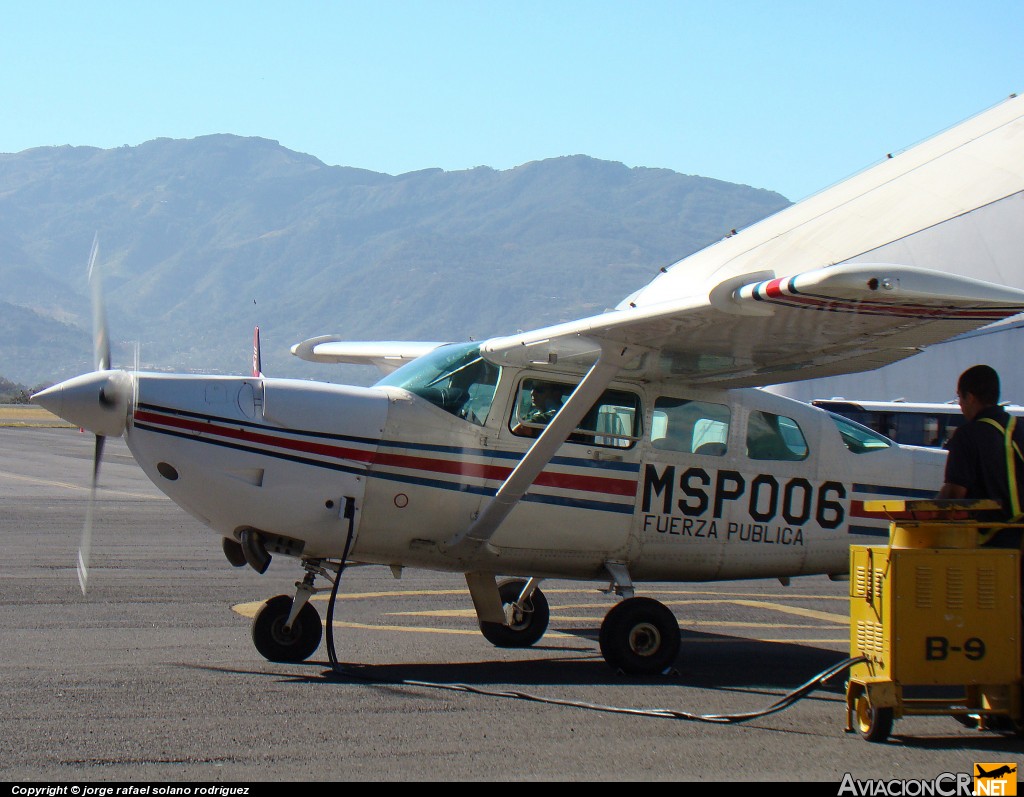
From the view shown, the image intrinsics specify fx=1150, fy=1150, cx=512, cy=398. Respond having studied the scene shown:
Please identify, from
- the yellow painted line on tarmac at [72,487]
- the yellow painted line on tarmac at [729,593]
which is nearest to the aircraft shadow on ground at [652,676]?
the yellow painted line on tarmac at [729,593]

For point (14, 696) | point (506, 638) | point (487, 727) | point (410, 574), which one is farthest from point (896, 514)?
point (410, 574)

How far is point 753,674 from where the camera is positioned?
8.66 metres

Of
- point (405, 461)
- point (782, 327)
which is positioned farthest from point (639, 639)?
point (782, 327)

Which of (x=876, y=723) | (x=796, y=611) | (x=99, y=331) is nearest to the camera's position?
(x=876, y=723)

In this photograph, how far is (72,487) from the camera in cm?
2786

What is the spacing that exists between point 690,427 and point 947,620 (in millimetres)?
3189

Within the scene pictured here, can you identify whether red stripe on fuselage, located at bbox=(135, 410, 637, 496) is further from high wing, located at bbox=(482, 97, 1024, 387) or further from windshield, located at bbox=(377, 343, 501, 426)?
high wing, located at bbox=(482, 97, 1024, 387)

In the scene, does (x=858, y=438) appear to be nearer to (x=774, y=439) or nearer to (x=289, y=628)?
(x=774, y=439)

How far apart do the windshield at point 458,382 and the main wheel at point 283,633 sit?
6.05ft

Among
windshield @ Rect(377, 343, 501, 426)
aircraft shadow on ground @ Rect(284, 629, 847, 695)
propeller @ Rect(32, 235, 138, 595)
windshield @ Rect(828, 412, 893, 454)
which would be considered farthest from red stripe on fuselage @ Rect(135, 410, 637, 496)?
windshield @ Rect(828, 412, 893, 454)

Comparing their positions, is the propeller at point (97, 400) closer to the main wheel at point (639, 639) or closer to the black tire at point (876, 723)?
the main wheel at point (639, 639)

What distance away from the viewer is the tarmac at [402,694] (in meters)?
5.66

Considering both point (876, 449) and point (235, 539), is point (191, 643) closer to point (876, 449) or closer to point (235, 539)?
point (235, 539)

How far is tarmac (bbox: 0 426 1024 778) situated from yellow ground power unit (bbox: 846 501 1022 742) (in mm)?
241
